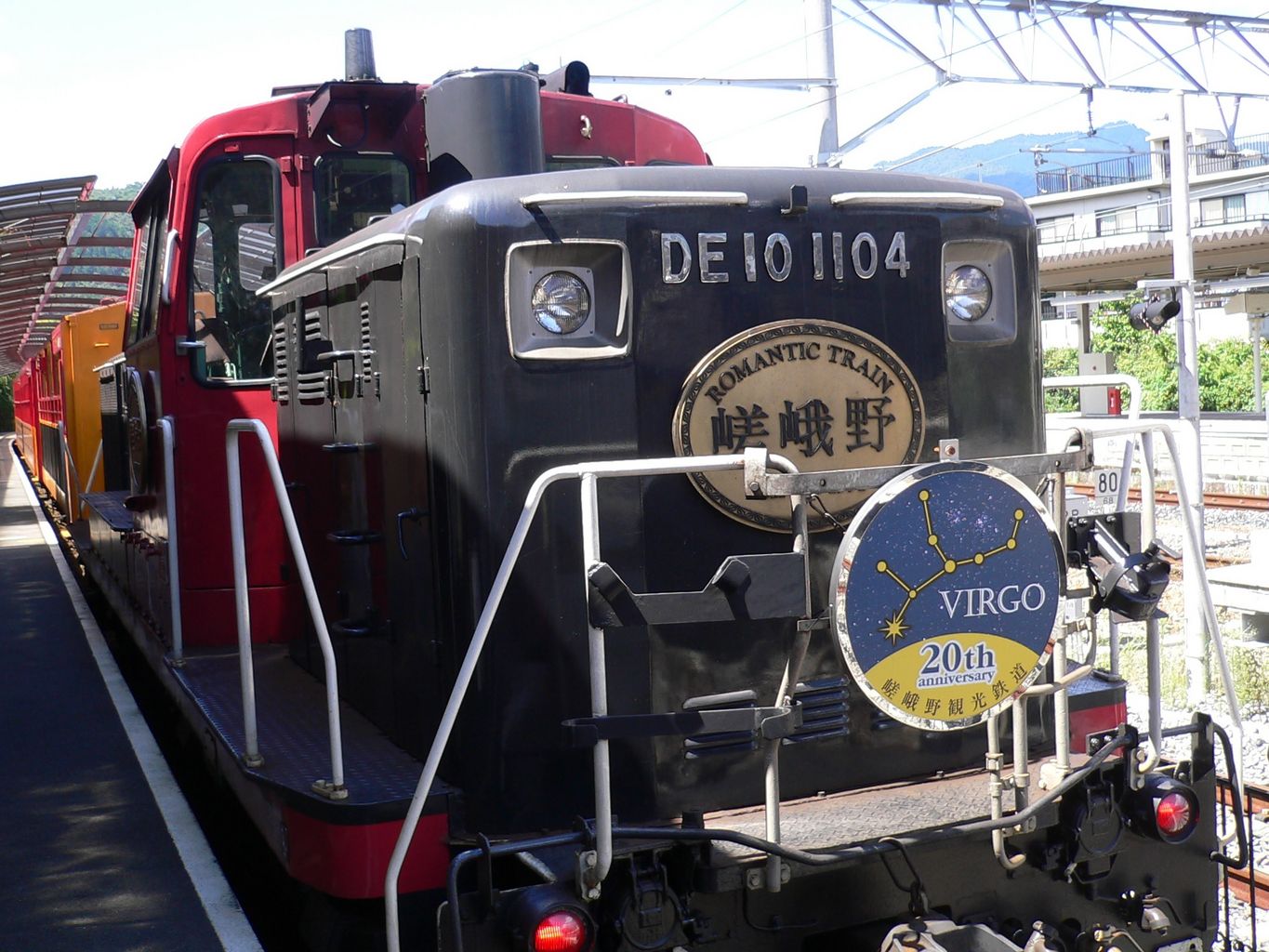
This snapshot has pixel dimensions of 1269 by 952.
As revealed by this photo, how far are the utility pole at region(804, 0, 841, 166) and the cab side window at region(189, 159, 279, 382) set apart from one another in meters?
8.16

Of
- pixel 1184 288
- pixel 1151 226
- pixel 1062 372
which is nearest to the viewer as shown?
pixel 1184 288

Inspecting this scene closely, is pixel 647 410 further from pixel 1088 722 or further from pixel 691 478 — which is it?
pixel 1088 722

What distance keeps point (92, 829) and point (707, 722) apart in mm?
3399

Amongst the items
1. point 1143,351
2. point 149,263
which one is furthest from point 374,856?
point 1143,351

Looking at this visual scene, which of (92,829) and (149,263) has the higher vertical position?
(149,263)

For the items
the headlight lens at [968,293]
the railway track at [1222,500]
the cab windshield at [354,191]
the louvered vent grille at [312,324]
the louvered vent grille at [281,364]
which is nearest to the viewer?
the headlight lens at [968,293]

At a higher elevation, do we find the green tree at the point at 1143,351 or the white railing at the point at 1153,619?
the green tree at the point at 1143,351

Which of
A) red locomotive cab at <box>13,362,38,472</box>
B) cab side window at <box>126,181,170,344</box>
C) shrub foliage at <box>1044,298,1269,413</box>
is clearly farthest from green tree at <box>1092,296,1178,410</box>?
cab side window at <box>126,181,170,344</box>

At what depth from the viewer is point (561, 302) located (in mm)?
3162

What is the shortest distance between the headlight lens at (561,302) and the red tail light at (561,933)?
1.37 meters

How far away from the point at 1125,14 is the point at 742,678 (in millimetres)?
12647

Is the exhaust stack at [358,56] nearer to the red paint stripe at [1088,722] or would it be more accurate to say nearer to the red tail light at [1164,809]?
the red paint stripe at [1088,722]

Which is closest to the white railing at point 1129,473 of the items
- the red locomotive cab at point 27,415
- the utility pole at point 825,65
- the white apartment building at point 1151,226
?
the white apartment building at point 1151,226

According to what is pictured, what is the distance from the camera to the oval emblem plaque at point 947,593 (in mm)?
2707
